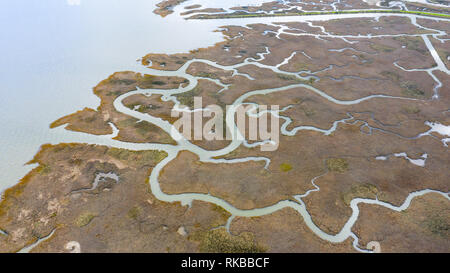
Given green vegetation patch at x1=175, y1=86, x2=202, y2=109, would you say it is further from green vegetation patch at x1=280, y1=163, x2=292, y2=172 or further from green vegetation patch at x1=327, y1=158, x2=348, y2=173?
green vegetation patch at x1=327, y1=158, x2=348, y2=173

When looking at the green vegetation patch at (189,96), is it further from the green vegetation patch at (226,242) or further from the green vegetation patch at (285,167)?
the green vegetation patch at (226,242)

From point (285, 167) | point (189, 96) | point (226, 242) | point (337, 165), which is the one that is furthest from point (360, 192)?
point (189, 96)

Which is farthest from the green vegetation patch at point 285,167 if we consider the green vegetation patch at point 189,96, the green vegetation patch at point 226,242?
the green vegetation patch at point 189,96

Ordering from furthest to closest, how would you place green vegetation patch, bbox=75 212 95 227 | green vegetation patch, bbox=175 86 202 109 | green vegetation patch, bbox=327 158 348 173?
green vegetation patch, bbox=175 86 202 109 → green vegetation patch, bbox=327 158 348 173 → green vegetation patch, bbox=75 212 95 227

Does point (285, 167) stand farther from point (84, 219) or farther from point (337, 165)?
point (84, 219)

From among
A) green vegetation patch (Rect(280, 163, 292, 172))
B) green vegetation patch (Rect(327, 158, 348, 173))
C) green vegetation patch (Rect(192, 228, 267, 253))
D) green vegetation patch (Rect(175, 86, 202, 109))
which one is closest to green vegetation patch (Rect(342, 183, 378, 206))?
green vegetation patch (Rect(327, 158, 348, 173))
